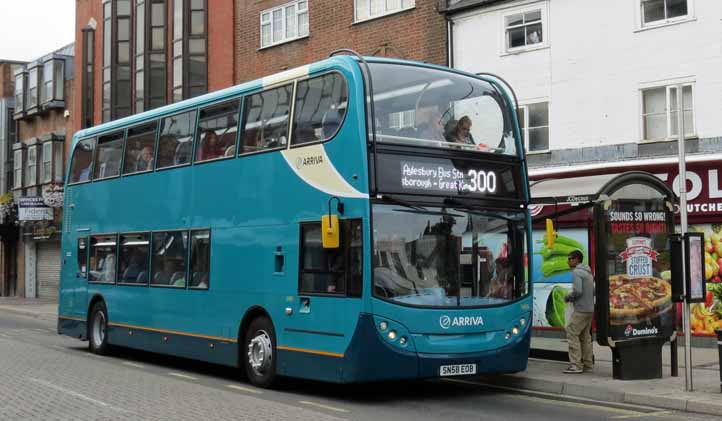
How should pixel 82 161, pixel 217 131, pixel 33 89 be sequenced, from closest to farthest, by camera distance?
1. pixel 217 131
2. pixel 82 161
3. pixel 33 89

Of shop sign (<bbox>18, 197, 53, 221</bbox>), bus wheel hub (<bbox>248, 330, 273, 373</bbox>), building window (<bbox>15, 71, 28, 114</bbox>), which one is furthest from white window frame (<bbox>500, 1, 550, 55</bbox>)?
building window (<bbox>15, 71, 28, 114</bbox>)

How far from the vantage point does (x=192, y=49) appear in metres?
33.6

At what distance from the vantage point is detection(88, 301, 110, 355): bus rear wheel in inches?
693

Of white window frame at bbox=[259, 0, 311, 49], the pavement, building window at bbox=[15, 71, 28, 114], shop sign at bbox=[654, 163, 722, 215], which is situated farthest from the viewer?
building window at bbox=[15, 71, 28, 114]

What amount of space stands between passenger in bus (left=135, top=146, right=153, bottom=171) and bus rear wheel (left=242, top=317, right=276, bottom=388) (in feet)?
13.8

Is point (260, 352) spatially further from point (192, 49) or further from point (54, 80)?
point (54, 80)

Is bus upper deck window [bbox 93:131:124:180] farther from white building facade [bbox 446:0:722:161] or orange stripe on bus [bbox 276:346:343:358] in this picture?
white building facade [bbox 446:0:722:161]

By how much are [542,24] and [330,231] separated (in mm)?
11356

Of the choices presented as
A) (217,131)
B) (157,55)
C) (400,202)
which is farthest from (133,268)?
(157,55)

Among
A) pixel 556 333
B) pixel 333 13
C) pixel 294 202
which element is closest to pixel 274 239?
pixel 294 202

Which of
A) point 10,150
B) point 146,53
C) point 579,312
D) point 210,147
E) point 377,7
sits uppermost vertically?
point 146,53

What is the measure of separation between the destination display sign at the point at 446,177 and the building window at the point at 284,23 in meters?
16.3

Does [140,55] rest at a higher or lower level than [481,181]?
higher

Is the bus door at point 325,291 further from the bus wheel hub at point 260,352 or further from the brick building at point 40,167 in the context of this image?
the brick building at point 40,167
